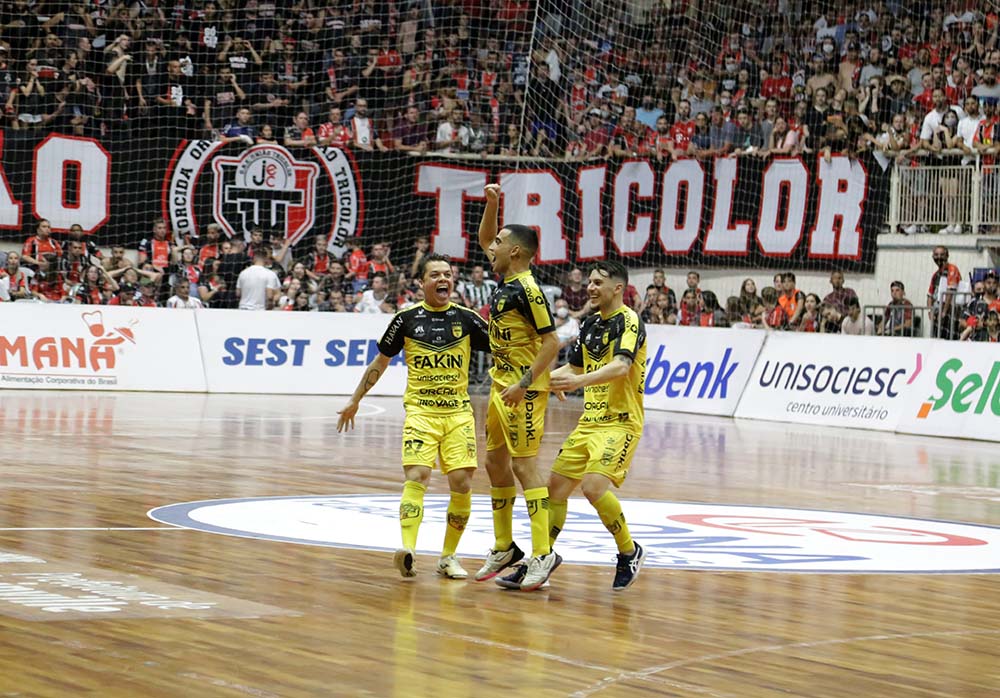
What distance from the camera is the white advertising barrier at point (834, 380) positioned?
2459cm

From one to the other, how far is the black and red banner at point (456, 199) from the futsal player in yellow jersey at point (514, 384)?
2025 cm

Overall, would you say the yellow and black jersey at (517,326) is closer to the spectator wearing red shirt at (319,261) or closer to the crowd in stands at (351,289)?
the crowd in stands at (351,289)

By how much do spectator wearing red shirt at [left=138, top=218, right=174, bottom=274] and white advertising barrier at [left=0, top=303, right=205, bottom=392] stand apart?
8.48 ft

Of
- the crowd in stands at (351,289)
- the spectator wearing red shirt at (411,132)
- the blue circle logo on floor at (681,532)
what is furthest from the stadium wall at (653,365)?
the blue circle logo on floor at (681,532)

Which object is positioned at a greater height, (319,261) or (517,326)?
(319,261)

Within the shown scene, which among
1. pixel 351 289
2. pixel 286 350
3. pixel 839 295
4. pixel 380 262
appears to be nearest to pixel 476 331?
pixel 286 350

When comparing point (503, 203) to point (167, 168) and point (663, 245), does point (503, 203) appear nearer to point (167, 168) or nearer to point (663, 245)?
point (663, 245)

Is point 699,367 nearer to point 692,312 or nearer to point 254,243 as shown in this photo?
point 692,312

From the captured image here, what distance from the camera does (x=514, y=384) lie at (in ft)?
30.5

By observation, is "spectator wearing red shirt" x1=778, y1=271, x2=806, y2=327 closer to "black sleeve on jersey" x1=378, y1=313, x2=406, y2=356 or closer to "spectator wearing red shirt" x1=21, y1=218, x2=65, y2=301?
"spectator wearing red shirt" x1=21, y1=218, x2=65, y2=301

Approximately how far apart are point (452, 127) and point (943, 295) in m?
11.0

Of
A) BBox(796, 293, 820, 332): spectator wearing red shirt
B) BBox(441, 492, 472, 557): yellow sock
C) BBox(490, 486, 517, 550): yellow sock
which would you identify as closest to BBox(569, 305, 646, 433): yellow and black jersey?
BBox(490, 486, 517, 550): yellow sock

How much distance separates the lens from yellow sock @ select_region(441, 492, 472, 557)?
948cm

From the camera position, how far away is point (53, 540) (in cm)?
1010
